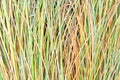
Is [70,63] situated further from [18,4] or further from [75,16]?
[18,4]

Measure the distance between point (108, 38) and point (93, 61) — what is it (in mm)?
105

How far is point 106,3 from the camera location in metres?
1.04

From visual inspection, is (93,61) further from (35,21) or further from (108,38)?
(35,21)

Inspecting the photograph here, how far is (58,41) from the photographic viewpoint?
98 centimetres

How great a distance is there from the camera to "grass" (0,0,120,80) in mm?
→ 944

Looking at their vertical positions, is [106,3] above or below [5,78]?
above

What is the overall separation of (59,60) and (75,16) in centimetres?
16

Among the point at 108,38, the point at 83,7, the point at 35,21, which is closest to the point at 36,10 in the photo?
the point at 35,21

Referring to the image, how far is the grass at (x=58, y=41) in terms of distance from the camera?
944mm

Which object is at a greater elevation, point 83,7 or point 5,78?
point 83,7

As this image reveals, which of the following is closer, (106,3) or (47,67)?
(47,67)

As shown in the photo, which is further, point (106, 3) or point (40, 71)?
point (106, 3)

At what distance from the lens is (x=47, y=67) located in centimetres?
94

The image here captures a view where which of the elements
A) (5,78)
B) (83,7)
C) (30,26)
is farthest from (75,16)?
(5,78)
